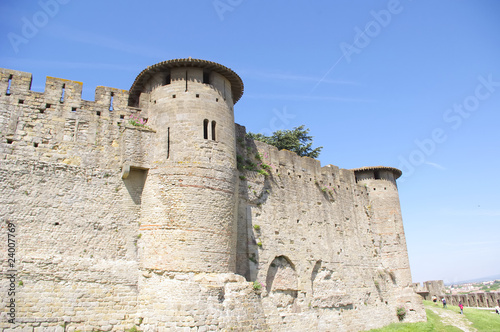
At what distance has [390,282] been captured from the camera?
22.9 metres

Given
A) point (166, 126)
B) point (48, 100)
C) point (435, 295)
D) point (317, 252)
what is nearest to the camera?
point (48, 100)

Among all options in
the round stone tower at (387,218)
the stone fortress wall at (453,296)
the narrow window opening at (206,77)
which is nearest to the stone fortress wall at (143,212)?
the narrow window opening at (206,77)

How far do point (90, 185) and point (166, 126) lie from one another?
3.10 m

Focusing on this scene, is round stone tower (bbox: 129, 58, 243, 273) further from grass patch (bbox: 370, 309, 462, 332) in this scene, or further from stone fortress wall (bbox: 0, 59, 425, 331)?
grass patch (bbox: 370, 309, 462, 332)

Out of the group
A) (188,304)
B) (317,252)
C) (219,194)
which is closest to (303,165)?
(317,252)

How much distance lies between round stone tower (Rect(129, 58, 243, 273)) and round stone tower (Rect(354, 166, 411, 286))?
12.4m

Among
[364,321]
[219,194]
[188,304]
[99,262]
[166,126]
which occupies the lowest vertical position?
[364,321]

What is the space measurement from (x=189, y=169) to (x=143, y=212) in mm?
1990

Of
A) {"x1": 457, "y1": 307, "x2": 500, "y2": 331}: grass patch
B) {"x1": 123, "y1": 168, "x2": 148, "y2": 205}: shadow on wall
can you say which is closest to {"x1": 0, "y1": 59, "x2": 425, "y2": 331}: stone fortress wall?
A: {"x1": 123, "y1": 168, "x2": 148, "y2": 205}: shadow on wall

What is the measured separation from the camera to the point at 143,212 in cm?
1311

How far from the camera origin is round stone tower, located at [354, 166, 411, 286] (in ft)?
76.2

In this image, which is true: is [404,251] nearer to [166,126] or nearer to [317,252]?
[317,252]

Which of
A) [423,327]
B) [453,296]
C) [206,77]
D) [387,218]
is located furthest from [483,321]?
[206,77]

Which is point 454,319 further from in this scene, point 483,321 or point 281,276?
point 281,276
